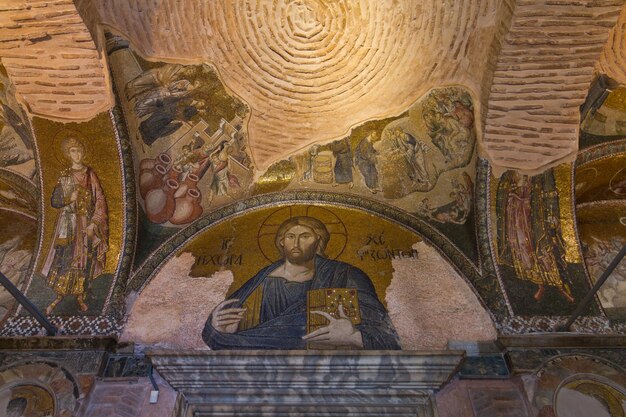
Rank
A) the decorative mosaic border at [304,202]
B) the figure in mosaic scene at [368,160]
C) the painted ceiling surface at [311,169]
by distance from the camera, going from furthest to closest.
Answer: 1. the figure in mosaic scene at [368,160]
2. the decorative mosaic border at [304,202]
3. the painted ceiling surface at [311,169]

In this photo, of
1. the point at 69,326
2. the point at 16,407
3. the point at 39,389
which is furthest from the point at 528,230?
the point at 16,407

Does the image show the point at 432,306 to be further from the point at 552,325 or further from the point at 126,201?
the point at 126,201

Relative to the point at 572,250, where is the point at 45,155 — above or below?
above

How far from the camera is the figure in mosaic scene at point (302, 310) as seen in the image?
5137 millimetres

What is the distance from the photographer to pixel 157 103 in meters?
6.12

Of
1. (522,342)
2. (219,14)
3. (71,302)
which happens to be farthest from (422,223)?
(71,302)

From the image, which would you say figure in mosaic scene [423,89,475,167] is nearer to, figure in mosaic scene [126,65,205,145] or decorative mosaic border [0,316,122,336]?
figure in mosaic scene [126,65,205,145]

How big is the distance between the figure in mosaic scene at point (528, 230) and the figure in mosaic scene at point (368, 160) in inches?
57.4

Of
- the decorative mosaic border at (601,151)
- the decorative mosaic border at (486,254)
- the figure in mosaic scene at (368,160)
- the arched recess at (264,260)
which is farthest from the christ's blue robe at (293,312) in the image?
the decorative mosaic border at (601,151)

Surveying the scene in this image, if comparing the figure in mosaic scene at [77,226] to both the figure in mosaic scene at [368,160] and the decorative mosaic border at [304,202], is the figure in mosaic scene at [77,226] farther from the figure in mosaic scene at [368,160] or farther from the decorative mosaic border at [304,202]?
the figure in mosaic scene at [368,160]

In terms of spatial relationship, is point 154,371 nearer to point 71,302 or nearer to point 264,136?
point 71,302

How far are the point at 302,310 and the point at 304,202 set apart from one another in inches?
64.2

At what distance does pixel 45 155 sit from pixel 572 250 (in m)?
5.80

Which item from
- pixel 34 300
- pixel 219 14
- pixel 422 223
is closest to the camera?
pixel 34 300
